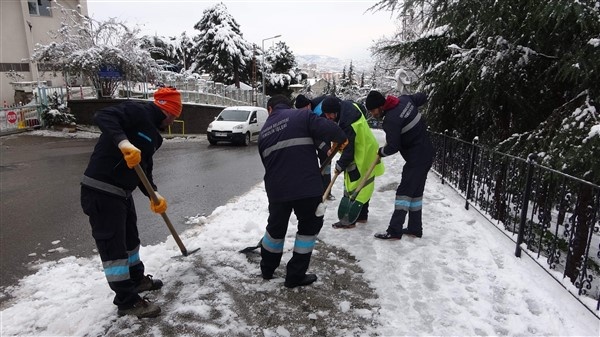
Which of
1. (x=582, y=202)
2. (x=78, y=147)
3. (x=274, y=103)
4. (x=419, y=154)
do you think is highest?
(x=274, y=103)

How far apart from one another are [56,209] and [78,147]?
920 centimetres

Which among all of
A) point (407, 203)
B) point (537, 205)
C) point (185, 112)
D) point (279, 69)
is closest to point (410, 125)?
point (407, 203)

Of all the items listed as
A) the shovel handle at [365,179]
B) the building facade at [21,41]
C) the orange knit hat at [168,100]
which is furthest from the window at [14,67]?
the shovel handle at [365,179]

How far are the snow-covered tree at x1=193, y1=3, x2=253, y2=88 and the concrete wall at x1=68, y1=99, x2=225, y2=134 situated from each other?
12.1 meters

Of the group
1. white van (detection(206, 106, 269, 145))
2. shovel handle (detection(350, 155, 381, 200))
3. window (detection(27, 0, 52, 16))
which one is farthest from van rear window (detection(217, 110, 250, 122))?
window (detection(27, 0, 52, 16))

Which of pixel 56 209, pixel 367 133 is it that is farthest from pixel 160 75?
pixel 367 133

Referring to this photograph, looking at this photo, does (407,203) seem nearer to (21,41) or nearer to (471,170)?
(471,170)

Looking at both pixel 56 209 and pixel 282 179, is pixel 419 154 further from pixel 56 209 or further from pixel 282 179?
pixel 56 209

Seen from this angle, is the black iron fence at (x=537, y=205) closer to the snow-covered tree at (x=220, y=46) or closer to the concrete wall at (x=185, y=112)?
the concrete wall at (x=185, y=112)

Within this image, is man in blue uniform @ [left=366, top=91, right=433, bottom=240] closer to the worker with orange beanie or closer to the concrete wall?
the worker with orange beanie

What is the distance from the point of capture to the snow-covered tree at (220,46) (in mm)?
34188

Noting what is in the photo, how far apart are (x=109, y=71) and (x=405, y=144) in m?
20.1

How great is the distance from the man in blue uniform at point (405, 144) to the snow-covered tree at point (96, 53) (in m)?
19.6

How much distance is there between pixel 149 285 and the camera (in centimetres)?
343
